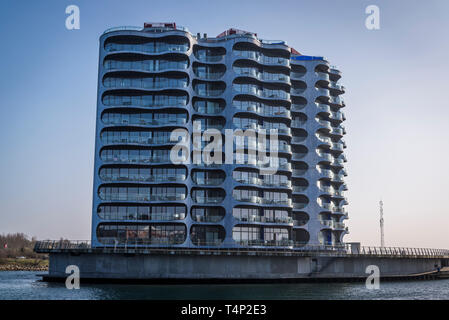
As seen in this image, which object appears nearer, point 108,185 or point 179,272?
point 179,272

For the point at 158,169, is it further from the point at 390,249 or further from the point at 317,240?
the point at 390,249

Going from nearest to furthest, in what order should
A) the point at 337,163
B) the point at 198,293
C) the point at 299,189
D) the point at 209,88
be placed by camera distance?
the point at 198,293 → the point at 209,88 → the point at 299,189 → the point at 337,163

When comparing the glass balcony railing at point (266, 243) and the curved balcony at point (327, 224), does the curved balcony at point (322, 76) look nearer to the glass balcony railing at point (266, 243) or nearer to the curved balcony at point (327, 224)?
the curved balcony at point (327, 224)

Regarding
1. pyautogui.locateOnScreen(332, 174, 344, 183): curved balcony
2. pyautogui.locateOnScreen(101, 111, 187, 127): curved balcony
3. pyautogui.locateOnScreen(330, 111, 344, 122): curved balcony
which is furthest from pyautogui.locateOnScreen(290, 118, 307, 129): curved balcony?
pyautogui.locateOnScreen(101, 111, 187, 127): curved balcony

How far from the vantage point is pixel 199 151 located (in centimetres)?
9656

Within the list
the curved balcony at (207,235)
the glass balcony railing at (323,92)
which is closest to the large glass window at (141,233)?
the curved balcony at (207,235)

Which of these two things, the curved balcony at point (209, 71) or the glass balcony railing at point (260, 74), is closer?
the glass balcony railing at point (260, 74)

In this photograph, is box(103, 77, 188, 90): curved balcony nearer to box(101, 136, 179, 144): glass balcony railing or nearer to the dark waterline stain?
box(101, 136, 179, 144): glass balcony railing

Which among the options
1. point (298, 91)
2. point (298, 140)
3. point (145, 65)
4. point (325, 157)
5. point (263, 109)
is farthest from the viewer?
point (325, 157)

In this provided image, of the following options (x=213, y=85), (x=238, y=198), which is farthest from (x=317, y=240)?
(x=213, y=85)

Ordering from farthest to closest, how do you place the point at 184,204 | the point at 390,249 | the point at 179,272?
the point at 390,249
the point at 184,204
the point at 179,272

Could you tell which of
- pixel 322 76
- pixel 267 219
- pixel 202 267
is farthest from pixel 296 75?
pixel 202 267

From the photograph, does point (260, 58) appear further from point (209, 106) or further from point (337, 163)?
point (337, 163)

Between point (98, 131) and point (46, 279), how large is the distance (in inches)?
1113
